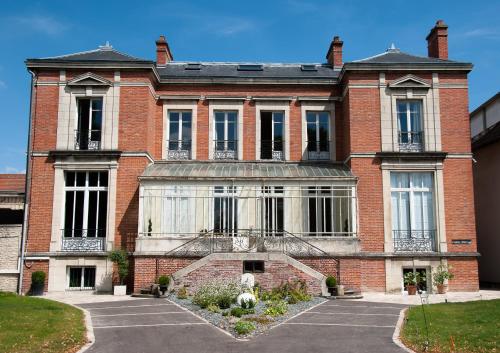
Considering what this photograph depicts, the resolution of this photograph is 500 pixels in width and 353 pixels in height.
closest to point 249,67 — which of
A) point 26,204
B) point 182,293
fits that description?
point 26,204

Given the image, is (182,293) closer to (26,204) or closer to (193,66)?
(26,204)

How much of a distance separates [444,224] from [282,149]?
700cm

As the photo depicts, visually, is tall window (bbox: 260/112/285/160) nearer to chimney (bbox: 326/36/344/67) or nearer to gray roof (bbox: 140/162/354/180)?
gray roof (bbox: 140/162/354/180)

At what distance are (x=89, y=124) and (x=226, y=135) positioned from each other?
18.1 ft

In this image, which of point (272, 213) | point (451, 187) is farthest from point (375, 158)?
point (272, 213)

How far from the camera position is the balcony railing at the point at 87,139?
70.1ft

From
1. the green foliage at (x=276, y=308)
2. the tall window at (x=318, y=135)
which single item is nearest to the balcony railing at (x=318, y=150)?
the tall window at (x=318, y=135)

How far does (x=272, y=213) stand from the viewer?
2067 cm

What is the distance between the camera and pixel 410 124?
2170 centimetres

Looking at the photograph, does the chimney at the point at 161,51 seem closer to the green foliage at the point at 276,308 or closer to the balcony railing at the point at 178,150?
the balcony railing at the point at 178,150

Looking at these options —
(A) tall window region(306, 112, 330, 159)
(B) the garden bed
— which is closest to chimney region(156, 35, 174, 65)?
(A) tall window region(306, 112, 330, 159)

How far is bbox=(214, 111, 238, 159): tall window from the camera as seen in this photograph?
2289 cm

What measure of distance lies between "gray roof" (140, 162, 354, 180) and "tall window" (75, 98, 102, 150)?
2.37 metres

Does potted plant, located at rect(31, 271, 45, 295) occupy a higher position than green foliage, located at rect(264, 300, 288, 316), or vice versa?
potted plant, located at rect(31, 271, 45, 295)
